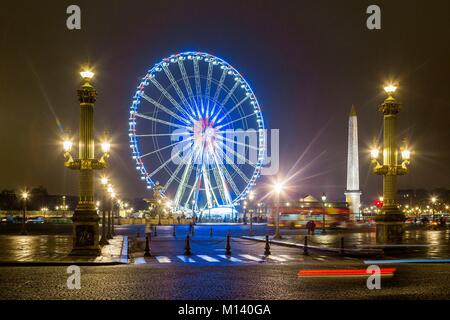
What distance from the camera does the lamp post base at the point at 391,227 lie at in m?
31.1

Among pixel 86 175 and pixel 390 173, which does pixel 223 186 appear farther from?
pixel 86 175

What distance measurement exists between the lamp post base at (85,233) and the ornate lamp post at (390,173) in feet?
45.8

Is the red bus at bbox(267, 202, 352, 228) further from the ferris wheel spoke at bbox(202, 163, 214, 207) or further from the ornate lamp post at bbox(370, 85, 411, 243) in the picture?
the ornate lamp post at bbox(370, 85, 411, 243)

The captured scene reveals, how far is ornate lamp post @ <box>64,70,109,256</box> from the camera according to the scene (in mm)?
26406

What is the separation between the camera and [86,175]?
27.0 m

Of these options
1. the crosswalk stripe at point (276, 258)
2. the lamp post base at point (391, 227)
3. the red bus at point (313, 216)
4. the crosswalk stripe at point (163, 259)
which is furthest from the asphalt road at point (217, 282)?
the red bus at point (313, 216)

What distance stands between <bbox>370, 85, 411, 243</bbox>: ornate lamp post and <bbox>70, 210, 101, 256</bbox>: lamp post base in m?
14.0

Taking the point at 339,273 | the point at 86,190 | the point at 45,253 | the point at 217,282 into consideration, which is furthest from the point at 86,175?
the point at 339,273

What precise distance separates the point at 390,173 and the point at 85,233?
15.1 metres

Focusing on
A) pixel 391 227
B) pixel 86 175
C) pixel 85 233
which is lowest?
pixel 391 227

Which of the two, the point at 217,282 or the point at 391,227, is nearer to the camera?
the point at 217,282

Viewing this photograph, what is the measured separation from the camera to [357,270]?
20.8 m

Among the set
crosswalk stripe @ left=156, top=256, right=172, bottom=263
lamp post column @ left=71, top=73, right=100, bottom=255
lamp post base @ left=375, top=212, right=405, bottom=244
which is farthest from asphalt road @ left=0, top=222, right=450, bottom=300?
lamp post base @ left=375, top=212, right=405, bottom=244
